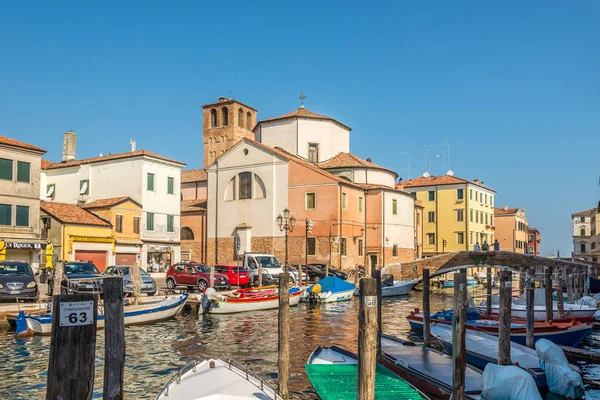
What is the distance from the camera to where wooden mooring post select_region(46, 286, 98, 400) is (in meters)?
4.86

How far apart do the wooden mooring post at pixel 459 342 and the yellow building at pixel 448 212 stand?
173 ft

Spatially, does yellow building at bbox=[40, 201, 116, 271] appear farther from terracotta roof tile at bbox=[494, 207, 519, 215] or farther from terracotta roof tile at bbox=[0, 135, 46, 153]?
terracotta roof tile at bbox=[494, 207, 519, 215]

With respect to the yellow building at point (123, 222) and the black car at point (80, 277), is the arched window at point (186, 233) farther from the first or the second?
the black car at point (80, 277)

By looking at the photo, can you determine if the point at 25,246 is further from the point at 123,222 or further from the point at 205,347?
the point at 205,347

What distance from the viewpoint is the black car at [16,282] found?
19.7m

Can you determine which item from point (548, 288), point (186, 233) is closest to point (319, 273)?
point (186, 233)

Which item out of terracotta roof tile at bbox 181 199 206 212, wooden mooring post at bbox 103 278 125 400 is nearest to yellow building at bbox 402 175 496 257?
terracotta roof tile at bbox 181 199 206 212

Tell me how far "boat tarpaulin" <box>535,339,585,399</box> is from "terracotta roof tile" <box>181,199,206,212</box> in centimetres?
3904

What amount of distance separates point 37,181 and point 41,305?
53.7ft

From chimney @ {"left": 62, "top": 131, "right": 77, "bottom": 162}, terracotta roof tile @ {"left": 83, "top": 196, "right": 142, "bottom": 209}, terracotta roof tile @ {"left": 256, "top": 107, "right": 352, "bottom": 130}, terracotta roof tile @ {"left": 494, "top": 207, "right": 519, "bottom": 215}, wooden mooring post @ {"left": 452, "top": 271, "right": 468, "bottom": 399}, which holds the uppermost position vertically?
terracotta roof tile @ {"left": 256, "top": 107, "right": 352, "bottom": 130}

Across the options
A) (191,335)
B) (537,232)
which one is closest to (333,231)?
(191,335)

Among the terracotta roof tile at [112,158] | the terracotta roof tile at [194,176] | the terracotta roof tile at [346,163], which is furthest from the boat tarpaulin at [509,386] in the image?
the terracotta roof tile at [194,176]

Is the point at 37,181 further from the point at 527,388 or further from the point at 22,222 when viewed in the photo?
the point at 527,388

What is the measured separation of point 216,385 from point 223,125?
57274 mm
